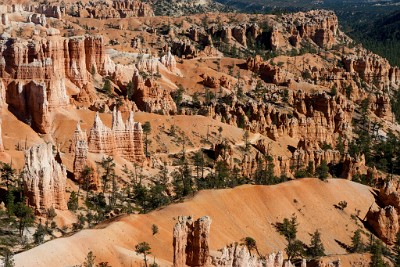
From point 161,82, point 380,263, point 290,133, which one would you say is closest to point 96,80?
point 161,82

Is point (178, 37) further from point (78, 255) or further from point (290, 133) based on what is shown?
point (78, 255)

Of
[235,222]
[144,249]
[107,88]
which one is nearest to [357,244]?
[235,222]

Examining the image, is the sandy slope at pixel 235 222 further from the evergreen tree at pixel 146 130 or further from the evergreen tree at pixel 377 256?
the evergreen tree at pixel 146 130

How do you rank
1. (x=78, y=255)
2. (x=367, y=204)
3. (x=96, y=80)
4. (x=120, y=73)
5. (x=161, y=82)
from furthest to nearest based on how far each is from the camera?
(x=161, y=82), (x=120, y=73), (x=96, y=80), (x=367, y=204), (x=78, y=255)

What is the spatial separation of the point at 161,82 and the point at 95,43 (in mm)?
21708

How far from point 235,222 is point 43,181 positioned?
18.4m

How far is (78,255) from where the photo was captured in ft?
144

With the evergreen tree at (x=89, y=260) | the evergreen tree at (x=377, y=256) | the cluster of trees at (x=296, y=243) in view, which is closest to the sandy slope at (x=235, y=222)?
the evergreen tree at (x=89, y=260)

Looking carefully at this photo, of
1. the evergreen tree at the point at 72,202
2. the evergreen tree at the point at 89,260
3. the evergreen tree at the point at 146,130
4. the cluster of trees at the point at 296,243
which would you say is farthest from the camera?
the evergreen tree at the point at 146,130

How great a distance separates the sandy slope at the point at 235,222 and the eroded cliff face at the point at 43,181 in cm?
873

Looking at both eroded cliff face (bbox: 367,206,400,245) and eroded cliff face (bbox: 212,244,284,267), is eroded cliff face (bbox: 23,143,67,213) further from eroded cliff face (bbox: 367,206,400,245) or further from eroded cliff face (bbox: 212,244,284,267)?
eroded cliff face (bbox: 367,206,400,245)

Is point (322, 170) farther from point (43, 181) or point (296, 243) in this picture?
point (43, 181)

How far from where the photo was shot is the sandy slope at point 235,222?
44.7 meters

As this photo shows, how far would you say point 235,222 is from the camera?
197 ft
